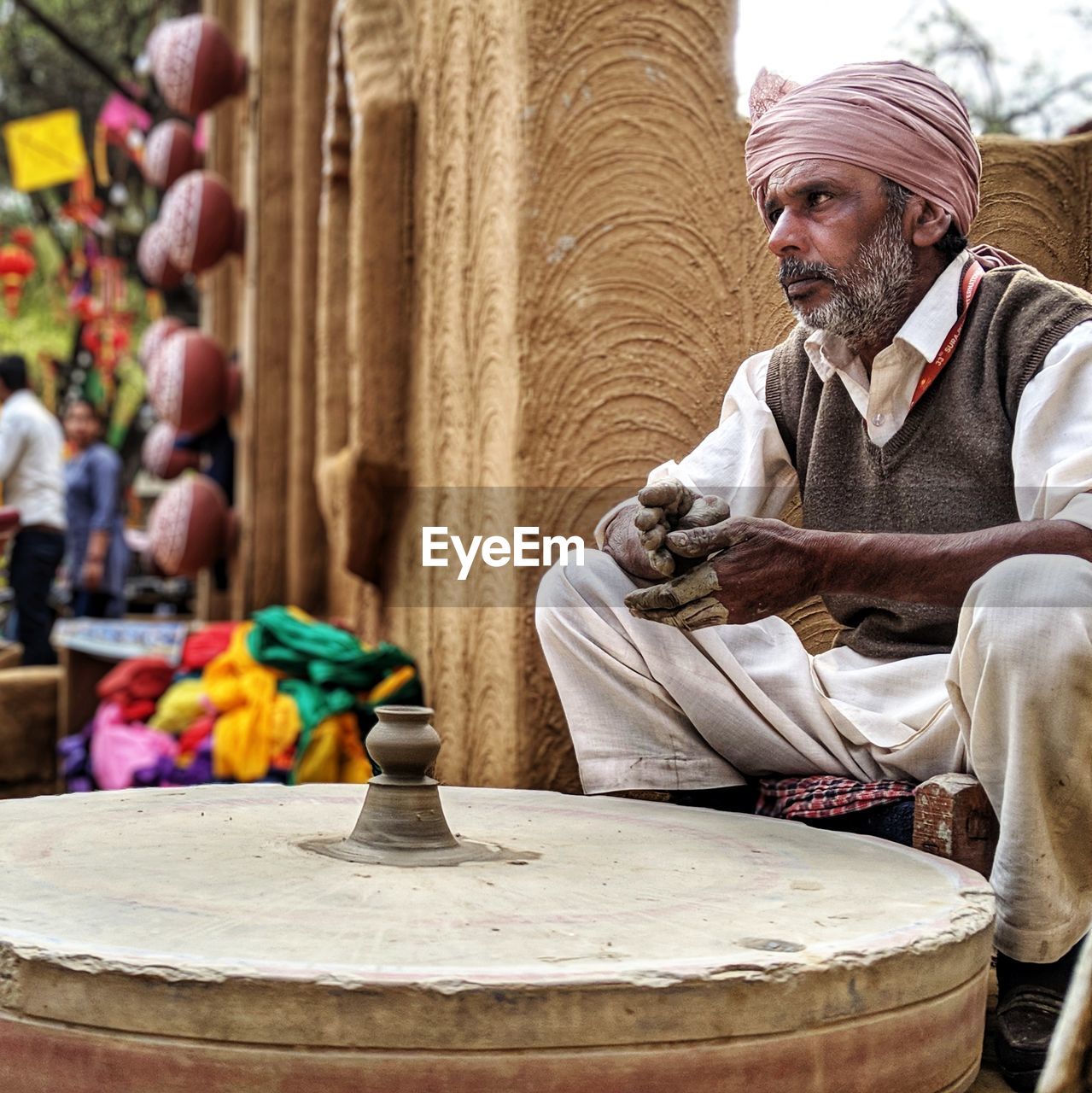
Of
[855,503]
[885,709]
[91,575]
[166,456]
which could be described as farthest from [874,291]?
[166,456]

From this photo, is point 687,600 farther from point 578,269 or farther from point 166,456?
point 166,456

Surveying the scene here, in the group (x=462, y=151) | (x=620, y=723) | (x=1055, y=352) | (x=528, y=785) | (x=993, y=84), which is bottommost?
(x=528, y=785)

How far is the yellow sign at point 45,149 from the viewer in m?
11.8

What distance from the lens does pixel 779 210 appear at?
2695mm

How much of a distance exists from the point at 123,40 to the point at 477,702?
13.8m

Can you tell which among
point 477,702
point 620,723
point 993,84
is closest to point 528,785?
point 477,702

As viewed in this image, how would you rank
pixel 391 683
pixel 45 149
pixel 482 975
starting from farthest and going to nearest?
pixel 45 149, pixel 391 683, pixel 482 975

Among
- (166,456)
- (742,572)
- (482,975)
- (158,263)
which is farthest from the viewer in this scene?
(166,456)

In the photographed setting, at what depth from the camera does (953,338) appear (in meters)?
2.47

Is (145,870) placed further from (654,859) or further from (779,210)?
(779,210)

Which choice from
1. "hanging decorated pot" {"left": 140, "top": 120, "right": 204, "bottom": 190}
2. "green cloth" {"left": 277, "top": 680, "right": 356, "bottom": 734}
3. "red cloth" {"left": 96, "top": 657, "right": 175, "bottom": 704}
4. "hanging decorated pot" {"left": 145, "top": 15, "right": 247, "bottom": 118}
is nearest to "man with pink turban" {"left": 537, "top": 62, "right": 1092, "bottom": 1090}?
"green cloth" {"left": 277, "top": 680, "right": 356, "bottom": 734}

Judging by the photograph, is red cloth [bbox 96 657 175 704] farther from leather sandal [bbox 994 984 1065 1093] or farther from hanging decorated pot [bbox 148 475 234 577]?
leather sandal [bbox 994 984 1065 1093]

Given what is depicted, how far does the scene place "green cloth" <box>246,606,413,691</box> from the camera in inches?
184

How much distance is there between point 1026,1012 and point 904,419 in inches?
38.6
